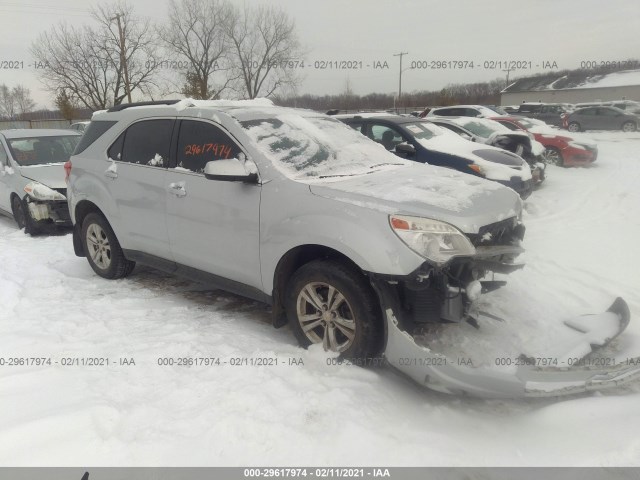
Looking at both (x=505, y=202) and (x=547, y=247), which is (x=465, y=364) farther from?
(x=547, y=247)

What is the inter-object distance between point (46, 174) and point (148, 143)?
14.3 ft

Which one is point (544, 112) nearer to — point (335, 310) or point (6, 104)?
point (335, 310)

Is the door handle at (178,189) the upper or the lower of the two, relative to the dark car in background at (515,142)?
lower

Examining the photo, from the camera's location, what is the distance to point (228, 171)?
337cm

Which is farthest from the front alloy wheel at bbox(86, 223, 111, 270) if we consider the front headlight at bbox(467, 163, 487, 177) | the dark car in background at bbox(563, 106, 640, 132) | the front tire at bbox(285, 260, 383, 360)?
the dark car in background at bbox(563, 106, 640, 132)

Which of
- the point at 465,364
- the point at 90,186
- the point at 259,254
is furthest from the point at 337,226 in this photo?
the point at 90,186

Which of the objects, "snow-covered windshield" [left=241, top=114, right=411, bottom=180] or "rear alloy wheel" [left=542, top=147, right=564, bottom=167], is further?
"rear alloy wheel" [left=542, top=147, right=564, bottom=167]

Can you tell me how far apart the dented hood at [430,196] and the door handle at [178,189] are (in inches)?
51.1

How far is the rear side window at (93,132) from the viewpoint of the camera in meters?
4.98

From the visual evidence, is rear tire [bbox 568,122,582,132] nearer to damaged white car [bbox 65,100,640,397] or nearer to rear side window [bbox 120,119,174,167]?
damaged white car [bbox 65,100,640,397]

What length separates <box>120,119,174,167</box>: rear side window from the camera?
427 centimetres

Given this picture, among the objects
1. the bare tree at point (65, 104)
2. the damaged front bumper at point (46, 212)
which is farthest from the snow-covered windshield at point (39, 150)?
the bare tree at point (65, 104)

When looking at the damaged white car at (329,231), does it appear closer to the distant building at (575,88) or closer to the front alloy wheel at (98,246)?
the front alloy wheel at (98,246)

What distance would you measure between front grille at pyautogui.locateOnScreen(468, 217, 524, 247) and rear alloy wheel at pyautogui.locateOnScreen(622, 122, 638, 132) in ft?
79.4
